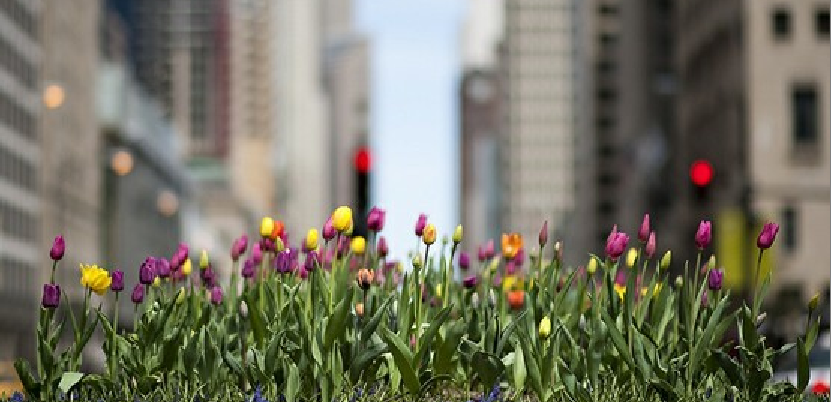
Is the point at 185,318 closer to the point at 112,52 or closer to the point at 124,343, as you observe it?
the point at 124,343

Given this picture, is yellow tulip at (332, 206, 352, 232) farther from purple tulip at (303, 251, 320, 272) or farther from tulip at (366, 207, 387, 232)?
tulip at (366, 207, 387, 232)

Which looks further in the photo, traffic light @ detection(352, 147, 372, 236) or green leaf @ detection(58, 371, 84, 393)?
traffic light @ detection(352, 147, 372, 236)

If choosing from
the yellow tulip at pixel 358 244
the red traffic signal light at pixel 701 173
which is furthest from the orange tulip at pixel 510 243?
the red traffic signal light at pixel 701 173

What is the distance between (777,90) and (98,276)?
80.9m

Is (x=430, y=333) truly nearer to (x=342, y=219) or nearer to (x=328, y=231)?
(x=342, y=219)

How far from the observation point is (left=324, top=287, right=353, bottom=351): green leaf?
36.8 ft

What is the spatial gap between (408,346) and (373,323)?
374mm

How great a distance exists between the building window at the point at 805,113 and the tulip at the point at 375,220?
80.2 m

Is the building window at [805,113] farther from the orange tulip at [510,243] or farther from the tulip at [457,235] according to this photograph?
the tulip at [457,235]

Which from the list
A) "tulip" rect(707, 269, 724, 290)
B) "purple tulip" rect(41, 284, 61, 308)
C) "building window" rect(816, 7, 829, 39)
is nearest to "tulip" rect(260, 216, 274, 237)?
"purple tulip" rect(41, 284, 61, 308)

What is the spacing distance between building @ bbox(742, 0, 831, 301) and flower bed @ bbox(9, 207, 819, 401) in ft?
256

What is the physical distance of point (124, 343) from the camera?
12242 millimetres

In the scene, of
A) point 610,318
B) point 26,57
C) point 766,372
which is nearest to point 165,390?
point 610,318

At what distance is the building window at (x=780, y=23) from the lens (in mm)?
90375
